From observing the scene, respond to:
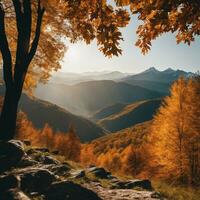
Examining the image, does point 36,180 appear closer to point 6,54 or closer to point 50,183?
point 50,183

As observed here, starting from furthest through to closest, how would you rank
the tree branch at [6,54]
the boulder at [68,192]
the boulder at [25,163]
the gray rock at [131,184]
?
the tree branch at [6,54] → the boulder at [25,163] → the gray rock at [131,184] → the boulder at [68,192]

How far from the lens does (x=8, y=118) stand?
12977mm

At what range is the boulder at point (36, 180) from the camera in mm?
8828

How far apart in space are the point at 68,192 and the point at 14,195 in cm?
146

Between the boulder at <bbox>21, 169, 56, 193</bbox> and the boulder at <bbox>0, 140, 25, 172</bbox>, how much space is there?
4.09 ft

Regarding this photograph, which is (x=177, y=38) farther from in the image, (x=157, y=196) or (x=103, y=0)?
(x=157, y=196)

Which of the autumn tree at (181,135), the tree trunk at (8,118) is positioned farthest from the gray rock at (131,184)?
the autumn tree at (181,135)

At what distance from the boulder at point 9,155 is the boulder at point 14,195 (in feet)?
7.15

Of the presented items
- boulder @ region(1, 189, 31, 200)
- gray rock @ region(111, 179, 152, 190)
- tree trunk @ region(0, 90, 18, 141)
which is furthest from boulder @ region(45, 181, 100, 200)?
tree trunk @ region(0, 90, 18, 141)

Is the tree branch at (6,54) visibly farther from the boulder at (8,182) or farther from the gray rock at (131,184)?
the gray rock at (131,184)

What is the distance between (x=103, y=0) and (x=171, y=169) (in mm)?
24218

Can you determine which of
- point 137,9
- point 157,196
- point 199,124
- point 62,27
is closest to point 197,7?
point 137,9

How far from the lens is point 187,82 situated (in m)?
30.3

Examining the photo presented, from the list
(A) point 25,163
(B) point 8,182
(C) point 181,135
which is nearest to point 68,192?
(B) point 8,182
